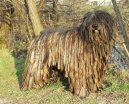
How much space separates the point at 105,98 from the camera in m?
7.87

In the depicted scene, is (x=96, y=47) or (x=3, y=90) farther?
(x=3, y=90)

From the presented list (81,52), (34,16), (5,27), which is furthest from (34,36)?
(81,52)

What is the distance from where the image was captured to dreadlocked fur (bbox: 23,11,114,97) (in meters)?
7.72

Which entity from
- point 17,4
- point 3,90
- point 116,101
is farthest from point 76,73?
point 17,4

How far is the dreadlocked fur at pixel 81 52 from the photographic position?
25.3 feet

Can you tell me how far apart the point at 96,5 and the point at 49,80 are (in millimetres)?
1919

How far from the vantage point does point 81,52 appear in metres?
7.91

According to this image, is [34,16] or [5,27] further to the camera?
[5,27]

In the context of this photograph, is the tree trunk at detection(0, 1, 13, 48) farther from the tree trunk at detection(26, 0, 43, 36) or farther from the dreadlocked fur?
the dreadlocked fur

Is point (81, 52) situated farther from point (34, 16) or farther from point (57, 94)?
point (34, 16)

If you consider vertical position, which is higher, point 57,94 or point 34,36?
point 34,36

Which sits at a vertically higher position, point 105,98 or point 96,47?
point 96,47

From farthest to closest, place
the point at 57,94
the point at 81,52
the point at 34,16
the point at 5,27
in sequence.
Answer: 1. the point at 5,27
2. the point at 34,16
3. the point at 57,94
4. the point at 81,52

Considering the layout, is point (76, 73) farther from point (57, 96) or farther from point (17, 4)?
point (17, 4)
